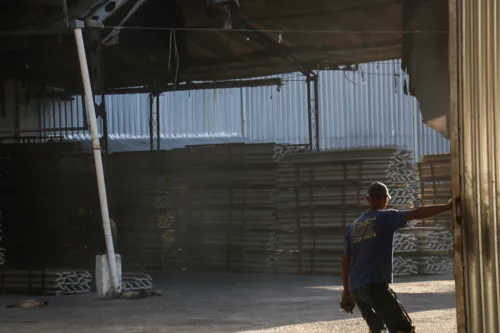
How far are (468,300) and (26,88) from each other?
2330 centimetres

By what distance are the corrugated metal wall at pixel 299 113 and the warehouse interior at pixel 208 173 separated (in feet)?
16.2

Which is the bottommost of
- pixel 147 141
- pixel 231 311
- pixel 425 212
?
pixel 231 311

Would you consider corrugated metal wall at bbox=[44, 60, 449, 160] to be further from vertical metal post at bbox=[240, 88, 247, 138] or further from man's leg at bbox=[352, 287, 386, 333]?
man's leg at bbox=[352, 287, 386, 333]

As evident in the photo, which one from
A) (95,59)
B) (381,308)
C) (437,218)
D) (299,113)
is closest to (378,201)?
(381,308)

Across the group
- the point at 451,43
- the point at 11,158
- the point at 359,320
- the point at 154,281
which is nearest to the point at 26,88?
the point at 11,158

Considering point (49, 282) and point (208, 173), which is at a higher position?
point (208, 173)

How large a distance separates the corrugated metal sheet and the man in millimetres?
1265

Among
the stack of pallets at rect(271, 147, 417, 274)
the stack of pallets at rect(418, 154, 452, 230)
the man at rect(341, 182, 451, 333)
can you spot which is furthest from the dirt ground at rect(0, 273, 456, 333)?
the man at rect(341, 182, 451, 333)

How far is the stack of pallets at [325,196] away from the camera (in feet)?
63.1

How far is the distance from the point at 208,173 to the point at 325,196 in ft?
10.8

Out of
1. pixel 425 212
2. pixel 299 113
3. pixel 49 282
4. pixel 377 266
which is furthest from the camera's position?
pixel 299 113

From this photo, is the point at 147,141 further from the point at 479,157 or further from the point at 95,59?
the point at 479,157

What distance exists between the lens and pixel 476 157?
214 inches

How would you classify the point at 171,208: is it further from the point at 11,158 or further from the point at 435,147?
the point at 435,147
